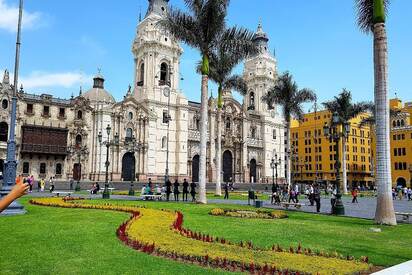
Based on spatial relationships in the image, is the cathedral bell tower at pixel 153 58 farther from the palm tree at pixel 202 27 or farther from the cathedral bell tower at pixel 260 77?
the palm tree at pixel 202 27

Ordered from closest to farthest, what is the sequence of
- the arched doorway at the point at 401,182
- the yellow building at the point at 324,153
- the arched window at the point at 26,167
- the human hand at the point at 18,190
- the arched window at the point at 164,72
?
the human hand at the point at 18,190 → the arched window at the point at 26,167 → the arched window at the point at 164,72 → the arched doorway at the point at 401,182 → the yellow building at the point at 324,153

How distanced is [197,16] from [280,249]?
2085 centimetres

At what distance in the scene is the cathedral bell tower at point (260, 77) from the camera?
3187 inches

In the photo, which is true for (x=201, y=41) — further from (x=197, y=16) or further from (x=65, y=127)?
(x=65, y=127)

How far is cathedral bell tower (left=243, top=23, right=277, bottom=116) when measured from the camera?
80.9m

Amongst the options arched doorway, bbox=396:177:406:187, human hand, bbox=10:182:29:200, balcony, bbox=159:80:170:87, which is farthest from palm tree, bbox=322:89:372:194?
human hand, bbox=10:182:29:200

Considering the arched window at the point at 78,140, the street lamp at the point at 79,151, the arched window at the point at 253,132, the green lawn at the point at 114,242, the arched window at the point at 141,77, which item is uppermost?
the arched window at the point at 141,77

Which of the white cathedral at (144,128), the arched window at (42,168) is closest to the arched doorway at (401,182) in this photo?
the white cathedral at (144,128)

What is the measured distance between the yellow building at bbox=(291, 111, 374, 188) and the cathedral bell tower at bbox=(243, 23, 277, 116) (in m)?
17.4

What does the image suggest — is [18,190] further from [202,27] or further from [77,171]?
[77,171]

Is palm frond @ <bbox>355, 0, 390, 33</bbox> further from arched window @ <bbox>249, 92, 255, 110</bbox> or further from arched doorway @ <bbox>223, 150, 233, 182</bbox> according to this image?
arched window @ <bbox>249, 92, 255, 110</bbox>

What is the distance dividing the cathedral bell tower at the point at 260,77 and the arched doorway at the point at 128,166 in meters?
32.7

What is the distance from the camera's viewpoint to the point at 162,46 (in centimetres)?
6366

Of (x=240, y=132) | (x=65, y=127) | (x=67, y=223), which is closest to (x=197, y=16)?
(x=67, y=223)
